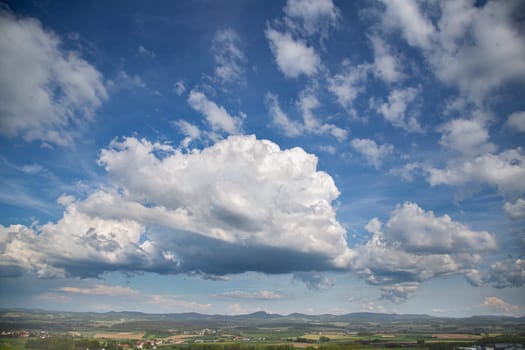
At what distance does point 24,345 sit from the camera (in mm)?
82938

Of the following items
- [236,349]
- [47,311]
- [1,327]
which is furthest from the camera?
[47,311]

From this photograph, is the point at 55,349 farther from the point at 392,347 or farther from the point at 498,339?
the point at 498,339

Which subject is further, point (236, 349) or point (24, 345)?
point (236, 349)

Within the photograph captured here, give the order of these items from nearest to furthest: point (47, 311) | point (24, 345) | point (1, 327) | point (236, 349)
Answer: point (1, 327) → point (24, 345) → point (236, 349) → point (47, 311)

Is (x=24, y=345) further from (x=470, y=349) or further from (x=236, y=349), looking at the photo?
(x=470, y=349)

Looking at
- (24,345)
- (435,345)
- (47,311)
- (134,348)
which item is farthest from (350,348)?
(47,311)

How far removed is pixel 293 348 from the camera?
4220 inches

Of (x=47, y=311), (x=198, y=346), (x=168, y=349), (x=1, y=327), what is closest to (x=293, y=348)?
(x=198, y=346)

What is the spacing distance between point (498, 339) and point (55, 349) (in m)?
121

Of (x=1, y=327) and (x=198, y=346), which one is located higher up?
(x=1, y=327)

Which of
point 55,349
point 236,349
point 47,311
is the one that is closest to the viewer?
point 55,349

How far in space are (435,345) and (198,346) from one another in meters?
70.3

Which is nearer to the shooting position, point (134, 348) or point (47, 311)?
point (134, 348)

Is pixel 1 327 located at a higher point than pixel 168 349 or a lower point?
higher
